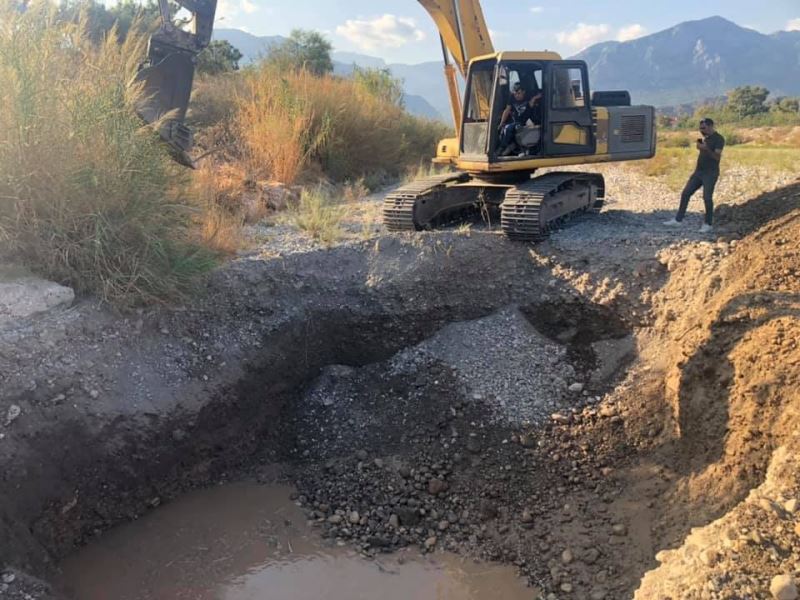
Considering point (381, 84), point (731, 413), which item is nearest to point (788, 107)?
point (381, 84)

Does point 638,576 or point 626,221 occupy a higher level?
point 626,221

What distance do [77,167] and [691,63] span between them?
156 metres

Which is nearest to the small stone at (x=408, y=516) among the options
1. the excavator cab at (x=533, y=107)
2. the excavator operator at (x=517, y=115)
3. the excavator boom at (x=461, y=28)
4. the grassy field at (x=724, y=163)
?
the excavator cab at (x=533, y=107)

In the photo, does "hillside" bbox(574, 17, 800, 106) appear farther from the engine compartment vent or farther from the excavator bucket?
the excavator bucket

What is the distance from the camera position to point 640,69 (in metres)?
138

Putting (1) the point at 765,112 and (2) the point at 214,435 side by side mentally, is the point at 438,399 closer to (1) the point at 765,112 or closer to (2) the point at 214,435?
(2) the point at 214,435

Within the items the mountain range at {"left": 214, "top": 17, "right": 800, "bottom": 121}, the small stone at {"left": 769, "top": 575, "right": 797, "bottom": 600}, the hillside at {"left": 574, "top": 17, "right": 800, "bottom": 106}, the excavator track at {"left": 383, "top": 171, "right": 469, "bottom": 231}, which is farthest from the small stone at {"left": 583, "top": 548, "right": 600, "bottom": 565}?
the hillside at {"left": 574, "top": 17, "right": 800, "bottom": 106}

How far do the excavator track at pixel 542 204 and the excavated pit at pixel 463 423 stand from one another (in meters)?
0.50

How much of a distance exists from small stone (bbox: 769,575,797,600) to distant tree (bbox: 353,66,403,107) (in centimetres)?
1293

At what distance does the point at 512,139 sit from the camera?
7.09 m

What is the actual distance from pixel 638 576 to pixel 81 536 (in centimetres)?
339

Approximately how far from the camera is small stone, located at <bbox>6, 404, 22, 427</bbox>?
388cm

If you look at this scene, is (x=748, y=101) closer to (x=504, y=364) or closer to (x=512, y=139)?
(x=512, y=139)

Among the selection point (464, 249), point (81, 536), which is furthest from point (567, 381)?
point (81, 536)
